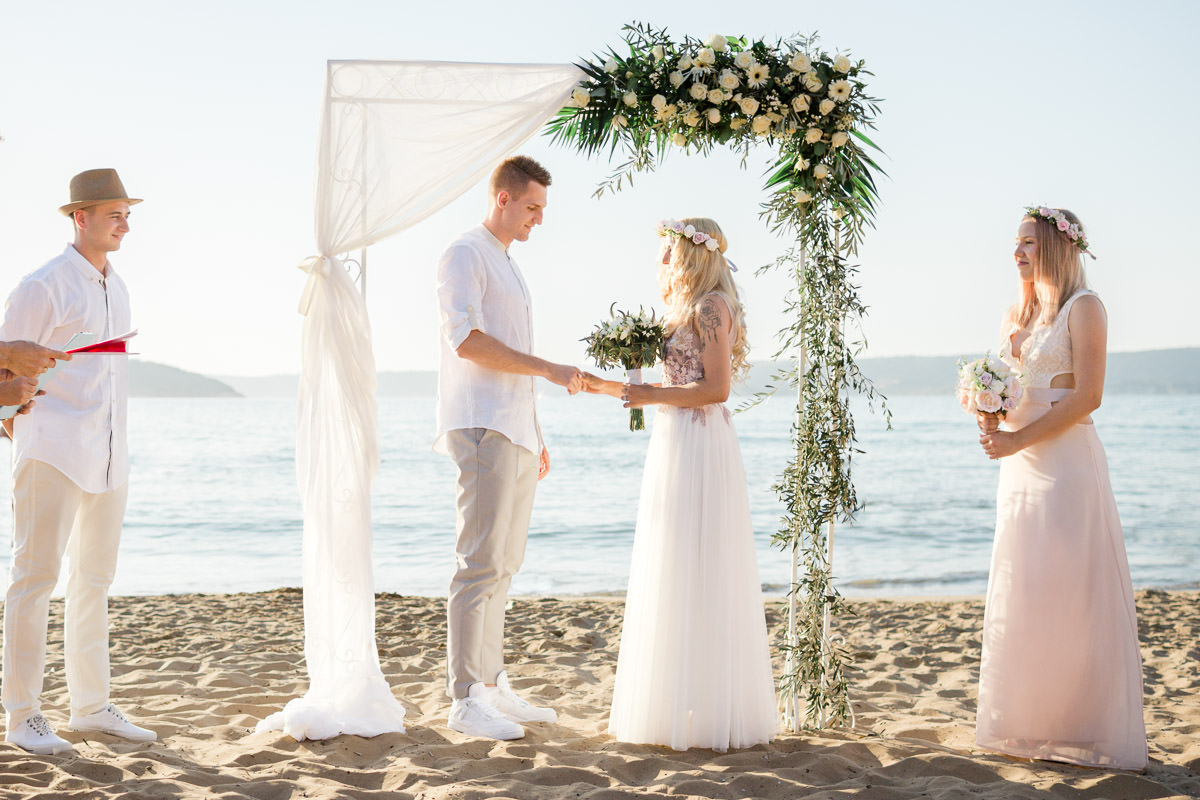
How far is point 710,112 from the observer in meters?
4.17

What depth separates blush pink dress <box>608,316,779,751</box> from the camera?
3.83 metres

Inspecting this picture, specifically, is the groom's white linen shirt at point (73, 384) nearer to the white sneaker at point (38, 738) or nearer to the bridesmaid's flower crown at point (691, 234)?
the white sneaker at point (38, 738)

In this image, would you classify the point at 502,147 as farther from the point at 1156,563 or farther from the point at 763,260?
the point at 1156,563

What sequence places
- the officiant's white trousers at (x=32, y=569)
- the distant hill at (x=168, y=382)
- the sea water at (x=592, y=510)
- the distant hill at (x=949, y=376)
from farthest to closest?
the distant hill at (x=168, y=382) → the distant hill at (x=949, y=376) → the sea water at (x=592, y=510) → the officiant's white trousers at (x=32, y=569)

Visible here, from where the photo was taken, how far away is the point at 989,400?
3.76m

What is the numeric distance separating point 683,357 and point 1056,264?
153cm

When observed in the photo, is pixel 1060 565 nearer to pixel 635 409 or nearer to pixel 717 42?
pixel 635 409

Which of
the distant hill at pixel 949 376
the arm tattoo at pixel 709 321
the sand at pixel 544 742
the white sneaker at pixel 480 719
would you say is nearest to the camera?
the sand at pixel 544 742

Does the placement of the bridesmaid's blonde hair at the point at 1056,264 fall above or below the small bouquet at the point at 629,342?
above

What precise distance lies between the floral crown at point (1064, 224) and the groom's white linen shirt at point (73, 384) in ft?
12.0

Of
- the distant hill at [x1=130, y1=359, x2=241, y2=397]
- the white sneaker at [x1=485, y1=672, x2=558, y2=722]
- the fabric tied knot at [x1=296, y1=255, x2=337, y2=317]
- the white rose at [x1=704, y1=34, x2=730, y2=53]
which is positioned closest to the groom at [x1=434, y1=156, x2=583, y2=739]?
the white sneaker at [x1=485, y1=672, x2=558, y2=722]

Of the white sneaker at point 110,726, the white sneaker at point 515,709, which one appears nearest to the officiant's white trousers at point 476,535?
the white sneaker at point 515,709

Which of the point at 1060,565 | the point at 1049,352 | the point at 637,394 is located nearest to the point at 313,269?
the point at 637,394

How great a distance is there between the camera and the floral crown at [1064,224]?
383 cm
